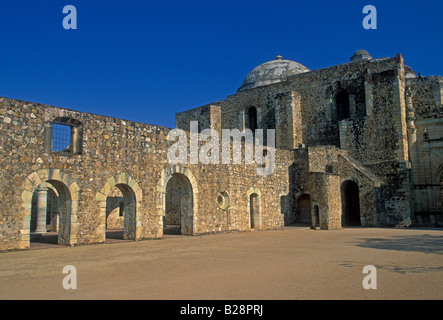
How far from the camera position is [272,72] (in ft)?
100.0

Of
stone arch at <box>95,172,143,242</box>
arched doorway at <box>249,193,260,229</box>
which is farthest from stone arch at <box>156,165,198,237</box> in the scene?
arched doorway at <box>249,193,260,229</box>

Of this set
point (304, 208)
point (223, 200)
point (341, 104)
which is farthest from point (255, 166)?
point (341, 104)

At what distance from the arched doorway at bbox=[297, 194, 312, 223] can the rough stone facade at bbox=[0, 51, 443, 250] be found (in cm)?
6

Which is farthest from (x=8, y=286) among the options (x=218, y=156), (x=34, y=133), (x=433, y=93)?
(x=433, y=93)

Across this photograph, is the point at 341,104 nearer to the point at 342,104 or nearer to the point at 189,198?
the point at 342,104

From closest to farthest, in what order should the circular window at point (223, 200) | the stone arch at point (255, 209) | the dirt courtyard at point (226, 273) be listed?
the dirt courtyard at point (226, 273) → the circular window at point (223, 200) → the stone arch at point (255, 209)

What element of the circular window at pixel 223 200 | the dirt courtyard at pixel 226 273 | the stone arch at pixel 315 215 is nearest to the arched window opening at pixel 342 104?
the stone arch at pixel 315 215

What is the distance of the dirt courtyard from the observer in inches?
183

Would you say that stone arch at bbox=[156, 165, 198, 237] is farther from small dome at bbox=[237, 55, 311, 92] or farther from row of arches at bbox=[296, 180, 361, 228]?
Result: small dome at bbox=[237, 55, 311, 92]

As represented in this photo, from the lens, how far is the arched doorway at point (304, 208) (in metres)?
20.2

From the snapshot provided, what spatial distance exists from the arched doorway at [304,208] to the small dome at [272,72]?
12.5 metres

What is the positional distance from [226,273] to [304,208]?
593 inches

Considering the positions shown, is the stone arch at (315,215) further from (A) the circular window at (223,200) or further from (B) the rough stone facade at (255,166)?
(A) the circular window at (223,200)
